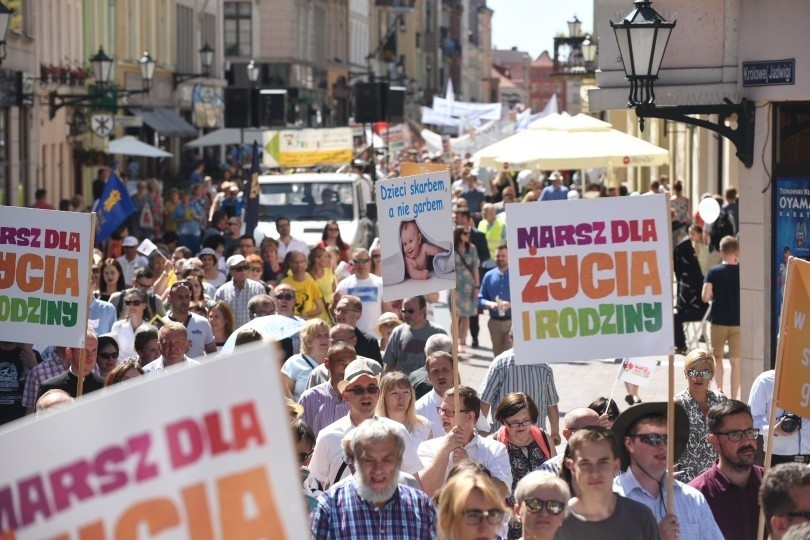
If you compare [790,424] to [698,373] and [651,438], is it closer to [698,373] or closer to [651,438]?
[698,373]

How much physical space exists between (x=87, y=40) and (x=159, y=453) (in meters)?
34.6

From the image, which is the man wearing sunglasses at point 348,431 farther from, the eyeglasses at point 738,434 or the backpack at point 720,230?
the backpack at point 720,230

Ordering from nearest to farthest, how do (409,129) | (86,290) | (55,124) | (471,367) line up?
(86,290) → (471,367) → (55,124) → (409,129)

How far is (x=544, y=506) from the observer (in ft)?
19.5

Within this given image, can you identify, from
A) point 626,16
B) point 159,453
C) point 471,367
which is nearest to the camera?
point 159,453

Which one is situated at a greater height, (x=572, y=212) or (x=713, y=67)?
(x=713, y=67)

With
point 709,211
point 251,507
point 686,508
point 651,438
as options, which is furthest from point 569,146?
point 251,507

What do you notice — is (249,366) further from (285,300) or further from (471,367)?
(471,367)

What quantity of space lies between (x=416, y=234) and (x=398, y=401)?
1.79m

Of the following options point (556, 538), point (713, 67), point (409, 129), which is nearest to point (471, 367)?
point (713, 67)

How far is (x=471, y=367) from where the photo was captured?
61.6 feet

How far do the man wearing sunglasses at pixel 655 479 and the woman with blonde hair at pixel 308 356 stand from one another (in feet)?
13.4

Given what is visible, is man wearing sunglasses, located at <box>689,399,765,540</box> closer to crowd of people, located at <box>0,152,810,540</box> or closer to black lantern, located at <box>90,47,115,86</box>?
crowd of people, located at <box>0,152,810,540</box>

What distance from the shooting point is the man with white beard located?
21.0 feet
